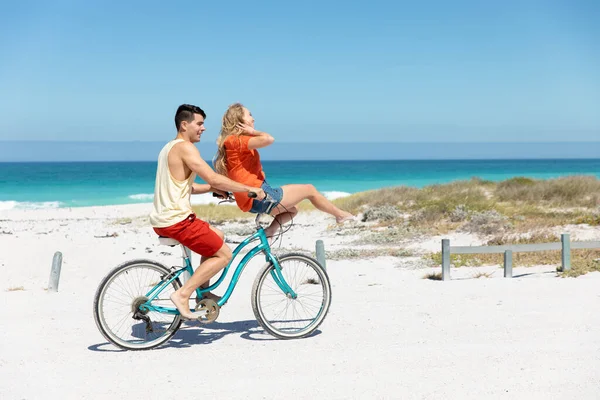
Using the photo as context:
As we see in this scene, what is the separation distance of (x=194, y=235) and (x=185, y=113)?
1.08 meters

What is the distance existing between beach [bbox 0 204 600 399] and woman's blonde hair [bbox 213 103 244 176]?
5.51 feet

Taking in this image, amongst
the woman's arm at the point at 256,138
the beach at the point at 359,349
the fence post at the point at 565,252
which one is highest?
the woman's arm at the point at 256,138

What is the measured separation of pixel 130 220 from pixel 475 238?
13.8 metres

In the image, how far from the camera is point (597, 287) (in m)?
9.72

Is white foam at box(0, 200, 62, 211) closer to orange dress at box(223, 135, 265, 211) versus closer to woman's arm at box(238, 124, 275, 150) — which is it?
orange dress at box(223, 135, 265, 211)

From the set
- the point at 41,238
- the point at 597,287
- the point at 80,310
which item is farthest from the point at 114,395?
the point at 41,238

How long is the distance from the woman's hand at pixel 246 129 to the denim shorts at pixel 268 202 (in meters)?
0.48

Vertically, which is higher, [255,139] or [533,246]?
[255,139]

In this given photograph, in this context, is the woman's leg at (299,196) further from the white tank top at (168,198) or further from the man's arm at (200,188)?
the white tank top at (168,198)

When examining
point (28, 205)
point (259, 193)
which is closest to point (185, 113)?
point (259, 193)

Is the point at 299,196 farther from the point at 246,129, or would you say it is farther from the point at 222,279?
the point at 222,279

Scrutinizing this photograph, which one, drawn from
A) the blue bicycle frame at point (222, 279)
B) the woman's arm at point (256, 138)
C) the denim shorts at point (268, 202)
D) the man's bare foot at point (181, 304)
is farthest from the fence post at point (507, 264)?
the man's bare foot at point (181, 304)

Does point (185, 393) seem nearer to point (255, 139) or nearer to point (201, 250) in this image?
point (201, 250)

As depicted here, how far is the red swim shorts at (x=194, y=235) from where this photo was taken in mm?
6160
